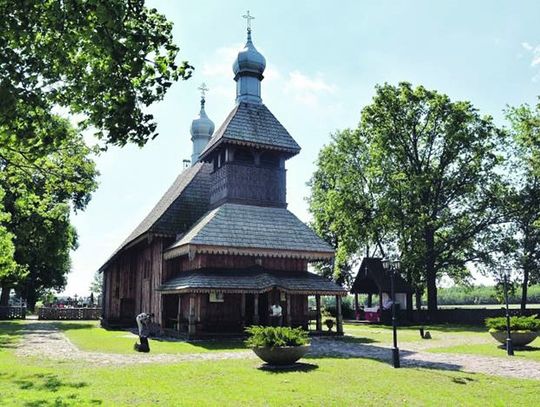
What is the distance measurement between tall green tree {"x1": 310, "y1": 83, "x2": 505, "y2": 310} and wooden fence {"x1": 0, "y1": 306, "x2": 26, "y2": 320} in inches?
1174

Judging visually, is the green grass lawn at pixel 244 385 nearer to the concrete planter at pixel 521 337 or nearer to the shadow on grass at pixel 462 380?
the shadow on grass at pixel 462 380

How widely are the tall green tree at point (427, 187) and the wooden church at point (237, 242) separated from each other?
46.1 ft

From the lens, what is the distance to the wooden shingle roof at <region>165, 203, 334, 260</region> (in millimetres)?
24000

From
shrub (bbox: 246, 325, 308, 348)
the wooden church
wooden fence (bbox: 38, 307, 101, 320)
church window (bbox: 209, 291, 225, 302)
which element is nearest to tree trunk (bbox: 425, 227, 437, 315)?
the wooden church

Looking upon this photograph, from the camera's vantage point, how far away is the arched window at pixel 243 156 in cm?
2859

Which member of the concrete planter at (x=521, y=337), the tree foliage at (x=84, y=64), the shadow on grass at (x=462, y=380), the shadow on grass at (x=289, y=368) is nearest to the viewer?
the tree foliage at (x=84, y=64)

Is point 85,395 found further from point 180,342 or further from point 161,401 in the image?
point 180,342

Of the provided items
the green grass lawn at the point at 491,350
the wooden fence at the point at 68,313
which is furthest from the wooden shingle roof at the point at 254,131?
the wooden fence at the point at 68,313

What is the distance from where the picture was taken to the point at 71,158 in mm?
14305

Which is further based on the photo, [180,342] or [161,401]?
[180,342]

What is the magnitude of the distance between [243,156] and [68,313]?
94.0ft

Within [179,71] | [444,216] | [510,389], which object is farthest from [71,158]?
[444,216]

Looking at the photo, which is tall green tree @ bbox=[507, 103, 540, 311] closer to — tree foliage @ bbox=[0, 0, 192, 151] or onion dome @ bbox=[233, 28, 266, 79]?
onion dome @ bbox=[233, 28, 266, 79]

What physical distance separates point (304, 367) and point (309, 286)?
10406 mm
